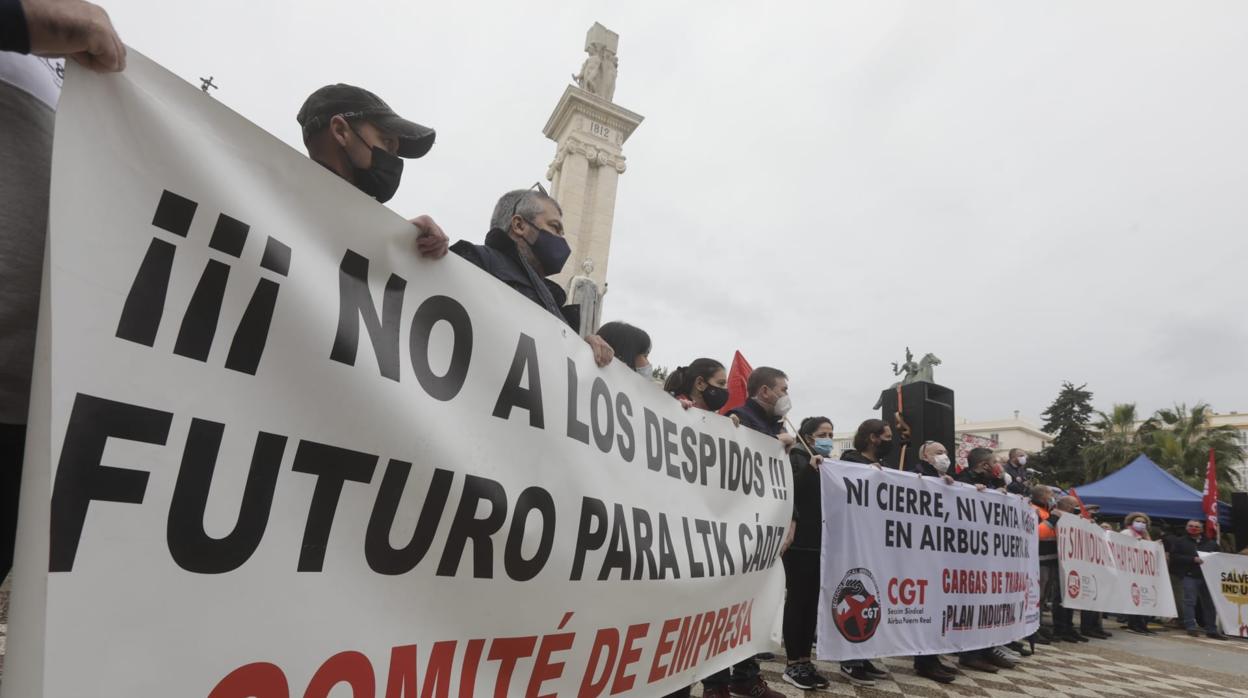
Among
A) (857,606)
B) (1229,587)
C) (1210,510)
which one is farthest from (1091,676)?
(1210,510)

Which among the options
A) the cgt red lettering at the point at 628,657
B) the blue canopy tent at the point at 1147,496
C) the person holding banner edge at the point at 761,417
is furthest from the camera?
the blue canopy tent at the point at 1147,496

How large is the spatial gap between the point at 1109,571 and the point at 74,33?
30.9 ft

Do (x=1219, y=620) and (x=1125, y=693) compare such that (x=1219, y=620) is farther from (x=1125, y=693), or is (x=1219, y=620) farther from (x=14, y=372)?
(x=14, y=372)

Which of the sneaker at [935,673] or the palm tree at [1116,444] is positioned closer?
the sneaker at [935,673]

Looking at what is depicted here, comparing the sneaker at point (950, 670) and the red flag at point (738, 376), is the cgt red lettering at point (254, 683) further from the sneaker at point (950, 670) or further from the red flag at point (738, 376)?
the sneaker at point (950, 670)

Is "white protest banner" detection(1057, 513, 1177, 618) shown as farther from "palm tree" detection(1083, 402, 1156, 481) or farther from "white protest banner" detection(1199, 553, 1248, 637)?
"palm tree" detection(1083, 402, 1156, 481)

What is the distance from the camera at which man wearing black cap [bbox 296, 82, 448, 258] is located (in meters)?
1.55

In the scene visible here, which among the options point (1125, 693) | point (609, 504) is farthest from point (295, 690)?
point (1125, 693)

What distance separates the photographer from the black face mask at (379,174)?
1.57 m

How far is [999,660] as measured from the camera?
4.76m

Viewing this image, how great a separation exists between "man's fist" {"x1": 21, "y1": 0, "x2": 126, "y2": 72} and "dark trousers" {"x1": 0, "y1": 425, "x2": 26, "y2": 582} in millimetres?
612

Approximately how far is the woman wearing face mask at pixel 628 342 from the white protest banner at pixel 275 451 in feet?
4.01

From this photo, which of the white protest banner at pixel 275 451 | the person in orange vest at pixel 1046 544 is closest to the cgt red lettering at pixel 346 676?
the white protest banner at pixel 275 451

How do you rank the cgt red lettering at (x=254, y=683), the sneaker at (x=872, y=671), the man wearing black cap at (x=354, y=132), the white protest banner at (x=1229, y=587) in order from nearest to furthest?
the cgt red lettering at (x=254, y=683)
the man wearing black cap at (x=354, y=132)
the sneaker at (x=872, y=671)
the white protest banner at (x=1229, y=587)
